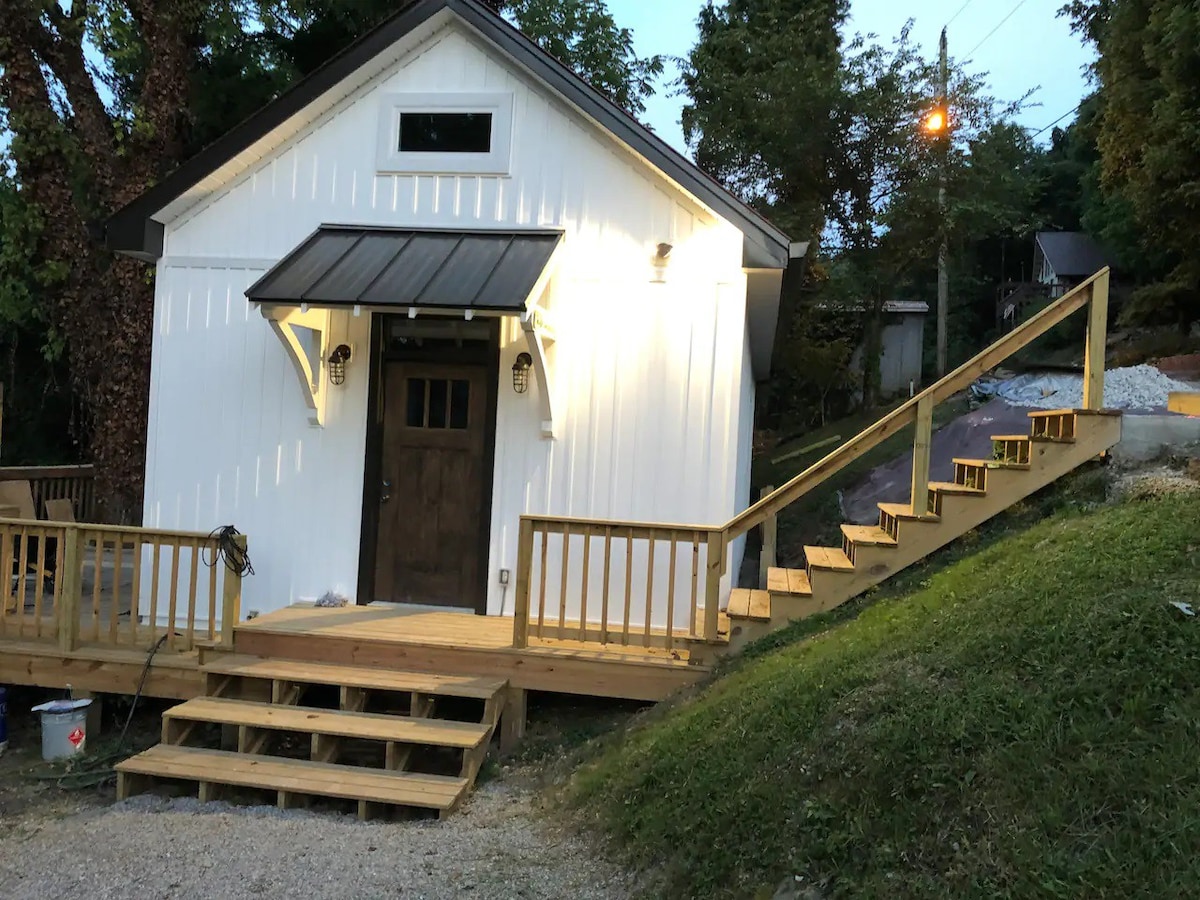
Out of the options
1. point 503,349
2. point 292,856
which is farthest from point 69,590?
point 503,349

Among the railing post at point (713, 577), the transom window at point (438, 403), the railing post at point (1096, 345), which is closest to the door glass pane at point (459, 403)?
the transom window at point (438, 403)

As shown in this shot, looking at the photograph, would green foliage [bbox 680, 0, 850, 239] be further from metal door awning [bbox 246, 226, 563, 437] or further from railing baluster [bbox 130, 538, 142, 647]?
railing baluster [bbox 130, 538, 142, 647]

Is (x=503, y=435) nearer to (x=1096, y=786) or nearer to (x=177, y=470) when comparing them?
(x=177, y=470)

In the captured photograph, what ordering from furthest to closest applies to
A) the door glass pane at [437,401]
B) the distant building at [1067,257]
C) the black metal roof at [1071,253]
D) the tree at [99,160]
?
1. the black metal roof at [1071,253]
2. the distant building at [1067,257]
3. the tree at [99,160]
4. the door glass pane at [437,401]

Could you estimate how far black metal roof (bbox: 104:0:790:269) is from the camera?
602cm

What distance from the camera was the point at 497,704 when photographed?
5203 mm

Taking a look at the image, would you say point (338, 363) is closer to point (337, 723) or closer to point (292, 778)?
point (337, 723)

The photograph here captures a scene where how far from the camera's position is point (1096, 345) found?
18.2 feet

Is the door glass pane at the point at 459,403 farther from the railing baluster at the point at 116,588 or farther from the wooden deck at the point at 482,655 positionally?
the railing baluster at the point at 116,588

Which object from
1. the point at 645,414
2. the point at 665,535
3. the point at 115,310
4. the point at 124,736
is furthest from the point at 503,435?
the point at 115,310

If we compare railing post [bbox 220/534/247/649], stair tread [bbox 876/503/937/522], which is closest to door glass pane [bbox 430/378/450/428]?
railing post [bbox 220/534/247/649]

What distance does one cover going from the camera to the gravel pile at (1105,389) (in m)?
10.6

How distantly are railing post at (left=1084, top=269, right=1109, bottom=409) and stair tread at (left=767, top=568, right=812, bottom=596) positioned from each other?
217cm

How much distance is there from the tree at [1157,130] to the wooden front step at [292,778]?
1232cm
